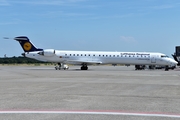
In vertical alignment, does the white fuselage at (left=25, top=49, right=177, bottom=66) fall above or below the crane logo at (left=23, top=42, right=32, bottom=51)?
below

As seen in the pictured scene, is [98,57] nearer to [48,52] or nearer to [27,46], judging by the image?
[48,52]

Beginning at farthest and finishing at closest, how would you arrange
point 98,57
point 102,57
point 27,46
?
point 27,46
point 98,57
point 102,57

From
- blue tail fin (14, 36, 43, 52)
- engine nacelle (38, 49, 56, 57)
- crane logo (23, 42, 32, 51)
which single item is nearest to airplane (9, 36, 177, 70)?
engine nacelle (38, 49, 56, 57)

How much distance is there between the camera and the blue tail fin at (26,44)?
179 ft

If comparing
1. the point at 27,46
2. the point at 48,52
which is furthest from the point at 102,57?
the point at 27,46

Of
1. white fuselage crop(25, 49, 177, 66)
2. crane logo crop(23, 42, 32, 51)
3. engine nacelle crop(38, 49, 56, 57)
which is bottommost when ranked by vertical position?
white fuselage crop(25, 49, 177, 66)

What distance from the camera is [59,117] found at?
817cm

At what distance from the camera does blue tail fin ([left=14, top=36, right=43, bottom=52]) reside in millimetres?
54562

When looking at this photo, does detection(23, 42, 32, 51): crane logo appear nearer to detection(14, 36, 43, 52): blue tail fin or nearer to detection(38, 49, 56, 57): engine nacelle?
detection(14, 36, 43, 52): blue tail fin

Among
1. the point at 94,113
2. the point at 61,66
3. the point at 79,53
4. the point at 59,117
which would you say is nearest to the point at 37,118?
the point at 59,117

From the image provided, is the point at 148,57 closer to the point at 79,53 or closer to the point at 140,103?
the point at 79,53

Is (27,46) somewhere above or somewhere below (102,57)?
above

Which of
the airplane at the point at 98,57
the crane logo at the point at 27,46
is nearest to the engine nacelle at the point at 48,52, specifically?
the airplane at the point at 98,57

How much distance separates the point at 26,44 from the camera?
54781mm
